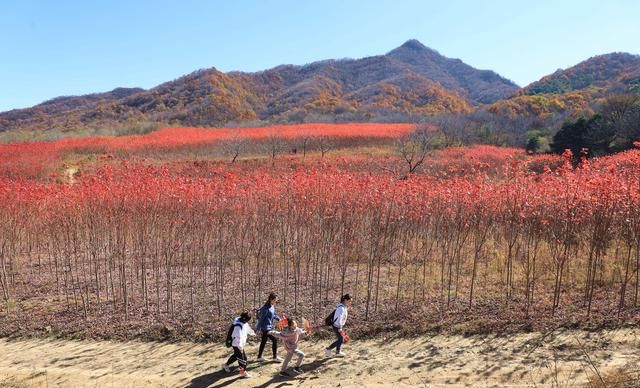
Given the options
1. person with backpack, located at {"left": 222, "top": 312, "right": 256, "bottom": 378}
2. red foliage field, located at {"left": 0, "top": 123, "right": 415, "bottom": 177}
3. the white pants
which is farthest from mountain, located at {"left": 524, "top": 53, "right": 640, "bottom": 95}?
person with backpack, located at {"left": 222, "top": 312, "right": 256, "bottom": 378}

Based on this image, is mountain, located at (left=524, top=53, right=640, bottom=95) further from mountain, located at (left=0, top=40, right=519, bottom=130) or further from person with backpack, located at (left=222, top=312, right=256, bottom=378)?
person with backpack, located at (left=222, top=312, right=256, bottom=378)

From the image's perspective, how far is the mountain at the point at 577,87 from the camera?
50.4 metres

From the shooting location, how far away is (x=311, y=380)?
707 cm

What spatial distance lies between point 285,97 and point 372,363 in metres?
86.2

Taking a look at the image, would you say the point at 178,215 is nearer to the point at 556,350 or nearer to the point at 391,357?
the point at 391,357

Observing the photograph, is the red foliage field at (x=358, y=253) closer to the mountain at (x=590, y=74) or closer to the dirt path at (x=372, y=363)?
the dirt path at (x=372, y=363)

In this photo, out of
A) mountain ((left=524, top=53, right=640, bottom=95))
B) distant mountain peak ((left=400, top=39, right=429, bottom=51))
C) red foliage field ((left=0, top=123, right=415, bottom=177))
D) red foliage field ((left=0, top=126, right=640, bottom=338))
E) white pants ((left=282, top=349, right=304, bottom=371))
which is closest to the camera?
white pants ((left=282, top=349, right=304, bottom=371))

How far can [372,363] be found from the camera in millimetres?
7555

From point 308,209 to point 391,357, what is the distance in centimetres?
426

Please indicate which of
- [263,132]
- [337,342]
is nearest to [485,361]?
[337,342]

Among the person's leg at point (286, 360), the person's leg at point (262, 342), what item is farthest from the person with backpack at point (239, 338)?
the person's leg at point (286, 360)

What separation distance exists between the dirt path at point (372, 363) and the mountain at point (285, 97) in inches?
1922

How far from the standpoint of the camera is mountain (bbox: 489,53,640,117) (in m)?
50.4

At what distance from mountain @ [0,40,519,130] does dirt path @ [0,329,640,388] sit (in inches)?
1922
